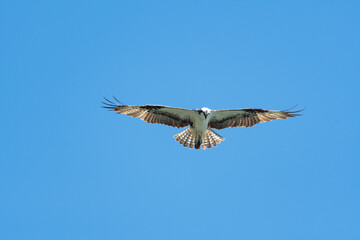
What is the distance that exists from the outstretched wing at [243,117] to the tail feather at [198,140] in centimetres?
43

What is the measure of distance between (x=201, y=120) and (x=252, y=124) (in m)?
2.11

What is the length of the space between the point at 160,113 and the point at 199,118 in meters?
1.52

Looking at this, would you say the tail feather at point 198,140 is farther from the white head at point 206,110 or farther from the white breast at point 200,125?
the white head at point 206,110

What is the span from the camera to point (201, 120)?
20547 mm

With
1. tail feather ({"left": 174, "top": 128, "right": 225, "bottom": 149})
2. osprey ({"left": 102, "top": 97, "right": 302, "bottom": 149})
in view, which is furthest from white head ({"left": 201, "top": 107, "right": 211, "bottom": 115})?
tail feather ({"left": 174, "top": 128, "right": 225, "bottom": 149})

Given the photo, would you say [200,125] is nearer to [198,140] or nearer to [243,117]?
[198,140]

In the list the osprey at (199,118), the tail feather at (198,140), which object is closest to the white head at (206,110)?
the osprey at (199,118)

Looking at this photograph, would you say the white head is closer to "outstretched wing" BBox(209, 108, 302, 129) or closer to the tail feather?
"outstretched wing" BBox(209, 108, 302, 129)

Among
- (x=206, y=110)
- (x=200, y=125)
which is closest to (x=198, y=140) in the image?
(x=200, y=125)

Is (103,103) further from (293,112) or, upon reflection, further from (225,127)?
(293,112)

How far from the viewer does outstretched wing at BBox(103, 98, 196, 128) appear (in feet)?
67.1

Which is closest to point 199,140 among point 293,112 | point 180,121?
point 180,121

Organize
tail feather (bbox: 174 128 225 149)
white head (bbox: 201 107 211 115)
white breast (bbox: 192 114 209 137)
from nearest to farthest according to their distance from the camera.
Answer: white head (bbox: 201 107 211 115), white breast (bbox: 192 114 209 137), tail feather (bbox: 174 128 225 149)

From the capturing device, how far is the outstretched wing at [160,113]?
67.1ft
